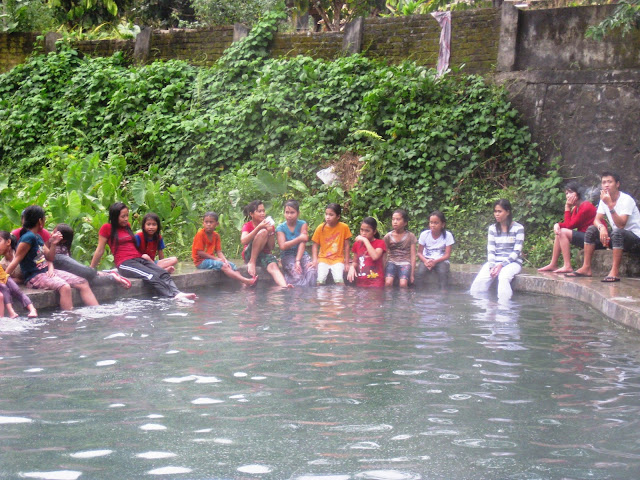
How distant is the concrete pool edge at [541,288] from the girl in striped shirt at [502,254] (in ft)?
0.81

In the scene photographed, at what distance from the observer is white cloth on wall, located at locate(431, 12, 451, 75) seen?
1474 centimetres

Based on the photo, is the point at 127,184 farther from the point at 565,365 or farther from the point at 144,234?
the point at 565,365

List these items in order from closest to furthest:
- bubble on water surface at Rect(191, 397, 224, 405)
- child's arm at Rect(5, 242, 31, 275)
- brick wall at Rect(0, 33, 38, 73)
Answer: bubble on water surface at Rect(191, 397, 224, 405)
child's arm at Rect(5, 242, 31, 275)
brick wall at Rect(0, 33, 38, 73)

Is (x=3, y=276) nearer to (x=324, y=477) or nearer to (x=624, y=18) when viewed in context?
(x=324, y=477)

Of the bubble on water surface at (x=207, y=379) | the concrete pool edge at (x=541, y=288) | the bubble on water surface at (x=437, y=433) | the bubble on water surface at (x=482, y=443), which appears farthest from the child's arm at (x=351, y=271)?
the bubble on water surface at (x=482, y=443)

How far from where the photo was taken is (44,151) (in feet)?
54.5

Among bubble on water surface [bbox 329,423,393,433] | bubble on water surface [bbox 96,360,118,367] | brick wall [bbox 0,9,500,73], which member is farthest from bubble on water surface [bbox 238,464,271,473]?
brick wall [bbox 0,9,500,73]

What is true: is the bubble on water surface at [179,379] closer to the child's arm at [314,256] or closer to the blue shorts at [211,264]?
the blue shorts at [211,264]

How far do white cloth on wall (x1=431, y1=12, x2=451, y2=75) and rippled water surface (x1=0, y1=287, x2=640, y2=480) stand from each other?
7.69 m

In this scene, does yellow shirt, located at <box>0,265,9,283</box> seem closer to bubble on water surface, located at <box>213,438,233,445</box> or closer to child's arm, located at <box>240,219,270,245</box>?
child's arm, located at <box>240,219,270,245</box>

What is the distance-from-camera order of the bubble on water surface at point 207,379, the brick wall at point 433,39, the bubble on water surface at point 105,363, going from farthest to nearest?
the brick wall at point 433,39 < the bubble on water surface at point 105,363 < the bubble on water surface at point 207,379

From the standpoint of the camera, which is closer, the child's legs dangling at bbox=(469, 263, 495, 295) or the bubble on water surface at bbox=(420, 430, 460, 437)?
the bubble on water surface at bbox=(420, 430, 460, 437)

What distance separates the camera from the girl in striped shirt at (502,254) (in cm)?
1024

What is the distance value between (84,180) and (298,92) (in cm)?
461
